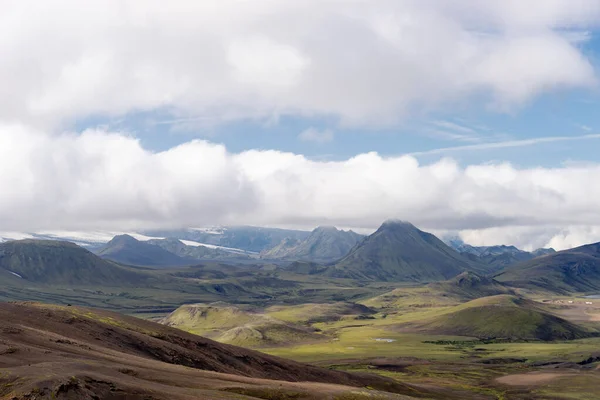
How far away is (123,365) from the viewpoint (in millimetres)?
108688

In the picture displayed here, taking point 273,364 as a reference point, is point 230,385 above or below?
above

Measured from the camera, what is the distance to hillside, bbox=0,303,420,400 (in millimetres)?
80688

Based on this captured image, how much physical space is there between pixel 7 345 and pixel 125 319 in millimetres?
99392

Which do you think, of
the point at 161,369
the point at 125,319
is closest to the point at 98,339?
the point at 161,369

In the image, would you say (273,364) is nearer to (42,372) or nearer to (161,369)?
(161,369)

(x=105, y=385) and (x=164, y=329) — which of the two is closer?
(x=105, y=385)

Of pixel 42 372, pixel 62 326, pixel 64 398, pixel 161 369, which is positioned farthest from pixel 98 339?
pixel 64 398

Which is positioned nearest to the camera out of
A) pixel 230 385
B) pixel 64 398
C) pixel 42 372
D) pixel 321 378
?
pixel 64 398

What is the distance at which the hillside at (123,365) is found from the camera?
80.7 meters

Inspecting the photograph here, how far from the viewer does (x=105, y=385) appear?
83.3 metres

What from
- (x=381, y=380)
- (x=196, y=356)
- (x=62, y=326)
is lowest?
(x=381, y=380)

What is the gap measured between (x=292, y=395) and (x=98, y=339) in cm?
6134

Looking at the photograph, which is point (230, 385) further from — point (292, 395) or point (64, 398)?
point (64, 398)

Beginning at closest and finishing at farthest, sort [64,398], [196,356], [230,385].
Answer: [64,398]
[230,385]
[196,356]
